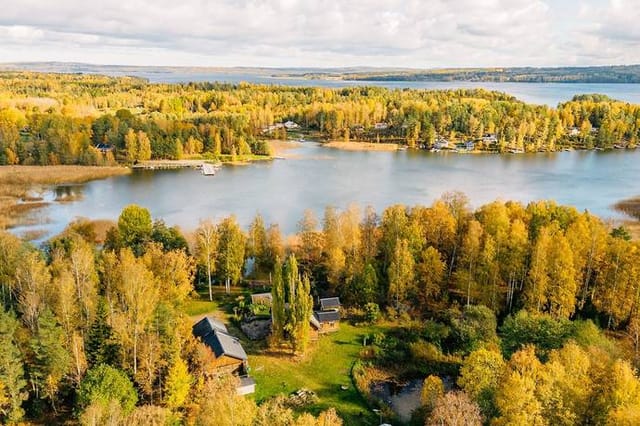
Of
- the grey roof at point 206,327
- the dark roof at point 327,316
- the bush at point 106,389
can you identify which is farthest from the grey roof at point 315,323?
the bush at point 106,389

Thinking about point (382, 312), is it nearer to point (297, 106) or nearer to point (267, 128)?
point (267, 128)

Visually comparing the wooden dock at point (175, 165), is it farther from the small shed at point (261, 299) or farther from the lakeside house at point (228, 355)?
the lakeside house at point (228, 355)

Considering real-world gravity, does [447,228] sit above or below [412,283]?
above

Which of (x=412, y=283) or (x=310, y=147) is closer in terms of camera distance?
(x=412, y=283)

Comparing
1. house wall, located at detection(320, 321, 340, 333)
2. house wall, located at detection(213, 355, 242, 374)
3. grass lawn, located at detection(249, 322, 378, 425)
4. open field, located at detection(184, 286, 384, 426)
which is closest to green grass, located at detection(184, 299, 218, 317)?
open field, located at detection(184, 286, 384, 426)

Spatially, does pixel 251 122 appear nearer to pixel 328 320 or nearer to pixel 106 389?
pixel 328 320

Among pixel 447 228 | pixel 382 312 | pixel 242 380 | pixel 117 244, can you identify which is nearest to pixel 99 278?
pixel 117 244
